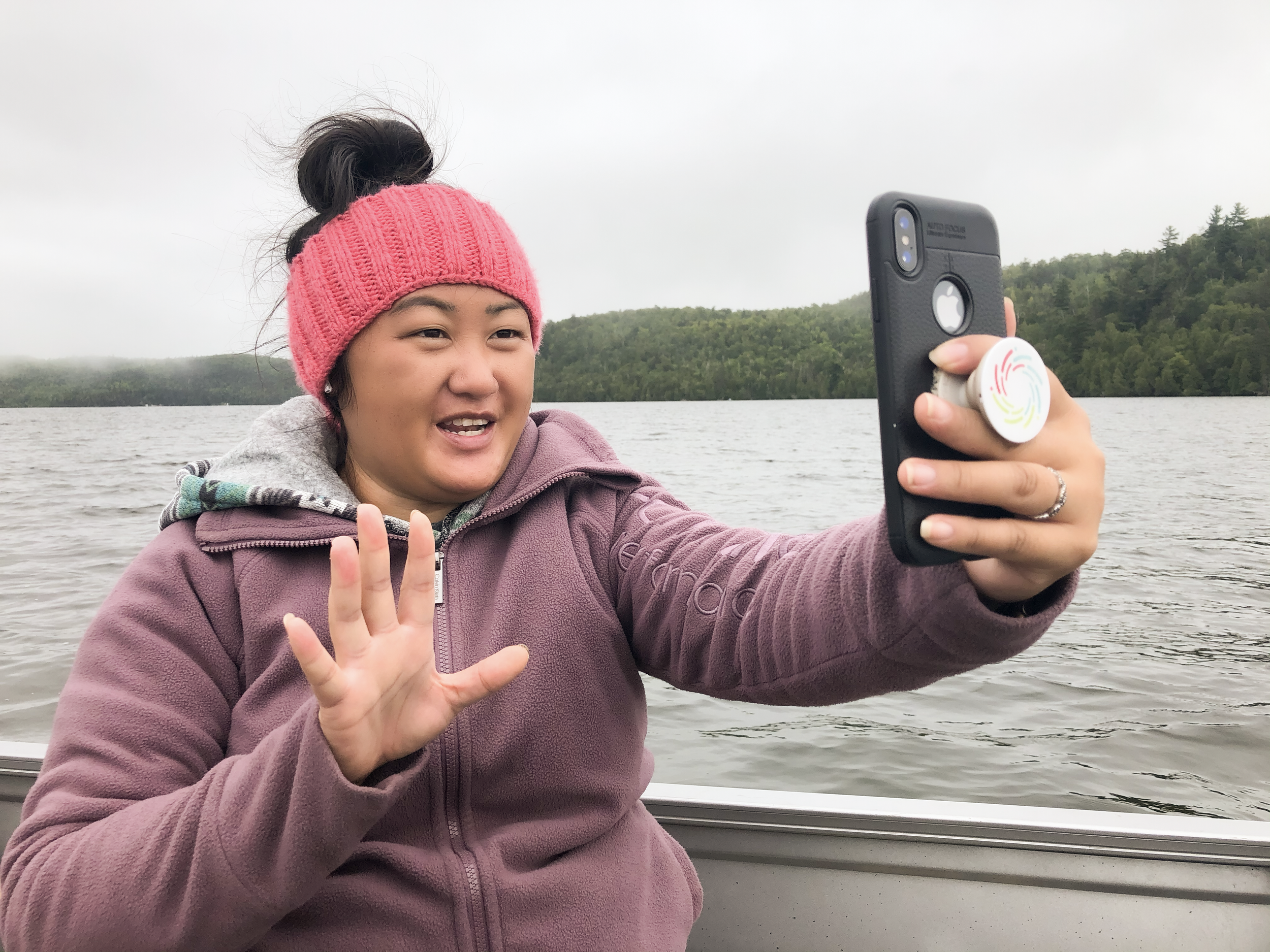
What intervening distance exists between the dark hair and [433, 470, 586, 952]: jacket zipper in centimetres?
54

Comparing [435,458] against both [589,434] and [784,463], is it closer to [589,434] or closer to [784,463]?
[589,434]

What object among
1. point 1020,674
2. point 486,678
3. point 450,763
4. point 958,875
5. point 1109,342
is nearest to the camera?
point 486,678

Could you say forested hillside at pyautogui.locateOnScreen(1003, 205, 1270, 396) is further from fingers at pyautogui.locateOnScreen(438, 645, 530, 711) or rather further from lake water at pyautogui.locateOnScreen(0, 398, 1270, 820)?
fingers at pyautogui.locateOnScreen(438, 645, 530, 711)

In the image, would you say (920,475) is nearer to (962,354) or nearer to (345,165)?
(962,354)

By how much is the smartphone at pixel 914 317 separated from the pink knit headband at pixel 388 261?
92 cm

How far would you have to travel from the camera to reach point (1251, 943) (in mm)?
2148

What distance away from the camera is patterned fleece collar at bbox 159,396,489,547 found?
5.15 ft

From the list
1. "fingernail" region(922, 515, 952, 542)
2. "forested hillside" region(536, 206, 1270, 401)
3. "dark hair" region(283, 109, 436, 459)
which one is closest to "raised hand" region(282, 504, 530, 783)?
"fingernail" region(922, 515, 952, 542)

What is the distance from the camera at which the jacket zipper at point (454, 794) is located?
1399 millimetres

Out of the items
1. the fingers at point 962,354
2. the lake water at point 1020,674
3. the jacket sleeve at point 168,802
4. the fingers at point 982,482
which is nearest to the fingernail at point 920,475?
the fingers at point 982,482

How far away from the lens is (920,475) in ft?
2.74

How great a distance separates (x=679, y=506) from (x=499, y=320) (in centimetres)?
49

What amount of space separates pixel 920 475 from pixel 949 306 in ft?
0.73

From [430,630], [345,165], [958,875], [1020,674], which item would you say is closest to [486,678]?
[430,630]
